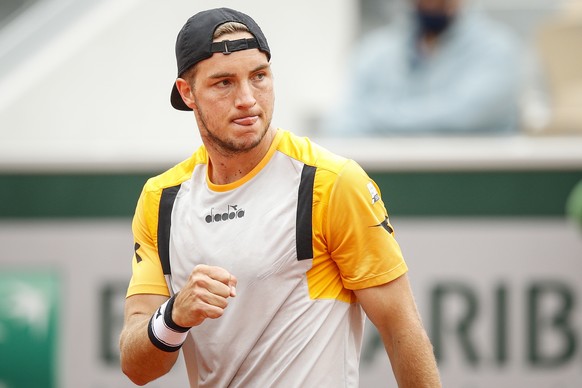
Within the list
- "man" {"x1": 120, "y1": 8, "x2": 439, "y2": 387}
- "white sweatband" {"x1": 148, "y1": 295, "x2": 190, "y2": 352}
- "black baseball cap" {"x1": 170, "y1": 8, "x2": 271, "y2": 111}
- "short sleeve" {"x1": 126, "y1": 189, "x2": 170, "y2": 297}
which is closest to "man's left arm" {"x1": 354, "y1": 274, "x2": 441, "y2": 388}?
"man" {"x1": 120, "y1": 8, "x2": 439, "y2": 387}

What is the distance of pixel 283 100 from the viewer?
7648mm

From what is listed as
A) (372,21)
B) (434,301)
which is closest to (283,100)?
(372,21)

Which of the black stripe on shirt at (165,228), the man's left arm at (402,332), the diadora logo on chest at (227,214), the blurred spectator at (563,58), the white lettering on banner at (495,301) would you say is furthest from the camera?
the blurred spectator at (563,58)

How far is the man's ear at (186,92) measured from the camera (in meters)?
3.28

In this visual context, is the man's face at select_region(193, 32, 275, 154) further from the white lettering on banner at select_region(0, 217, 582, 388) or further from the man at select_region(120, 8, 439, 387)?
the white lettering on banner at select_region(0, 217, 582, 388)

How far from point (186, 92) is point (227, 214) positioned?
37 centimetres

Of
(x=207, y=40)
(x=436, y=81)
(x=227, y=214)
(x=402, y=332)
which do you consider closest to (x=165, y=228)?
(x=227, y=214)

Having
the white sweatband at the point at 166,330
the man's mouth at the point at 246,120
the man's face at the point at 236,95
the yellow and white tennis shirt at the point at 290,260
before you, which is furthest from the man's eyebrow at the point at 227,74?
the white sweatband at the point at 166,330

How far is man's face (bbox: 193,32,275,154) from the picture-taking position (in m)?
3.14

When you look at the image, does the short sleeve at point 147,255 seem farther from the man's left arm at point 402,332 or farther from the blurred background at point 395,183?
the blurred background at point 395,183

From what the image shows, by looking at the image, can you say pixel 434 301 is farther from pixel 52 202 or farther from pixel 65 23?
pixel 65 23

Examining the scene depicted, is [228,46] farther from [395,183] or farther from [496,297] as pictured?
[496,297]

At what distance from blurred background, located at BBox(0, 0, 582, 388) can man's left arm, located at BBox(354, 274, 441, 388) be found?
3147 millimetres

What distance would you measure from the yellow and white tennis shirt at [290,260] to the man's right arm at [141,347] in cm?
11
